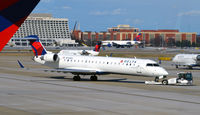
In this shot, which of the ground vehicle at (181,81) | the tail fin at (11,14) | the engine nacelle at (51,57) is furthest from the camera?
the engine nacelle at (51,57)

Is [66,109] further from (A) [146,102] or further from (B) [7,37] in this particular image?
(B) [7,37]

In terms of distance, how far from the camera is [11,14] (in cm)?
980

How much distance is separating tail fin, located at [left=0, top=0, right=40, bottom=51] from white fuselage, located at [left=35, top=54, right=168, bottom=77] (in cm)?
2874

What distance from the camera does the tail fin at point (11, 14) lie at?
9.66 m

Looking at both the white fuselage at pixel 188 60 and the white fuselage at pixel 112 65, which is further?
the white fuselage at pixel 188 60

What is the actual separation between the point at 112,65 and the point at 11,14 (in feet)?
99.1

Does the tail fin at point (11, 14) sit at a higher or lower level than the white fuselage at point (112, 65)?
higher

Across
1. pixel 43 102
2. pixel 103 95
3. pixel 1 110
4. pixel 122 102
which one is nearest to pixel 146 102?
pixel 122 102

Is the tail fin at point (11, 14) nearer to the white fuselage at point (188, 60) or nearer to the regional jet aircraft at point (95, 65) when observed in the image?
the regional jet aircraft at point (95, 65)

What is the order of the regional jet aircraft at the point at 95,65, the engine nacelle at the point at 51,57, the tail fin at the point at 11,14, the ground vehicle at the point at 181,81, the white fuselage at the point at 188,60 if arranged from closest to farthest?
1. the tail fin at the point at 11,14
2. the regional jet aircraft at the point at 95,65
3. the ground vehicle at the point at 181,81
4. the engine nacelle at the point at 51,57
5. the white fuselage at the point at 188,60

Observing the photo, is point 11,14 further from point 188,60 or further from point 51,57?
point 188,60

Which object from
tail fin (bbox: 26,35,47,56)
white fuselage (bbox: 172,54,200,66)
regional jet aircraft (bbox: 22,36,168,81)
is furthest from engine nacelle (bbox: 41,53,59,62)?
white fuselage (bbox: 172,54,200,66)

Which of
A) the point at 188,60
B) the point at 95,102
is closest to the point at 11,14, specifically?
the point at 95,102

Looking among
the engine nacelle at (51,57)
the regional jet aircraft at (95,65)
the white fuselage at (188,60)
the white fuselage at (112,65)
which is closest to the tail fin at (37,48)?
the regional jet aircraft at (95,65)
